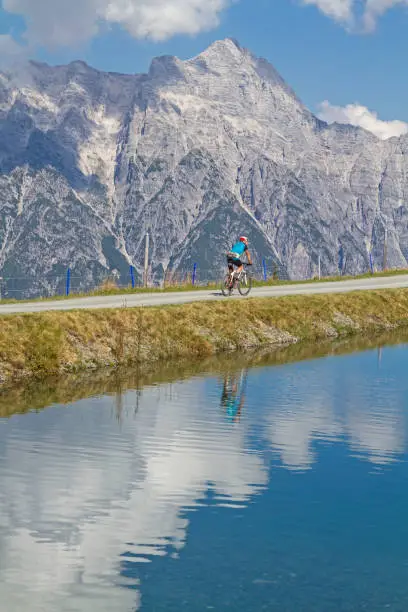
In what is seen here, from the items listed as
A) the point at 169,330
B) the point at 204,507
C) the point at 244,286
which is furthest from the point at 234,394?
the point at 244,286

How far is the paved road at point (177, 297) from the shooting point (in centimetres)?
4150

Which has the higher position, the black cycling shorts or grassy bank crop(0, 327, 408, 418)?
the black cycling shorts

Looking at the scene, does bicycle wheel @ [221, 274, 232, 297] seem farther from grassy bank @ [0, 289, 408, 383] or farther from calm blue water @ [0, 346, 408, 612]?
calm blue water @ [0, 346, 408, 612]

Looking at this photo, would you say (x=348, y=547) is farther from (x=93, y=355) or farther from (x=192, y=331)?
(x=192, y=331)

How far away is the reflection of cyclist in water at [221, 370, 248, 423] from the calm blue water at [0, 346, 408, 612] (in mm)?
158

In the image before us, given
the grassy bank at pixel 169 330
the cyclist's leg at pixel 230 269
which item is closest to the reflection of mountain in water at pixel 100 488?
the grassy bank at pixel 169 330

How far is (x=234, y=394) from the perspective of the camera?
28.0 meters

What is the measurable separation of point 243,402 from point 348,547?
12.7m

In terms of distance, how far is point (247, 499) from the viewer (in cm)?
1633

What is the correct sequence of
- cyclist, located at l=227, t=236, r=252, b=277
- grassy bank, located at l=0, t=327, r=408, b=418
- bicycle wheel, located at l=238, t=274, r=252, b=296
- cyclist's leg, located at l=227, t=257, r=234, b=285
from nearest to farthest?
1. grassy bank, located at l=0, t=327, r=408, b=418
2. cyclist, located at l=227, t=236, r=252, b=277
3. cyclist's leg, located at l=227, t=257, r=234, b=285
4. bicycle wheel, located at l=238, t=274, r=252, b=296

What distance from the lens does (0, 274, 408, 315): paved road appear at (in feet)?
136

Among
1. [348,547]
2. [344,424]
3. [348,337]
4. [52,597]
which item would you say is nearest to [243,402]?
[344,424]

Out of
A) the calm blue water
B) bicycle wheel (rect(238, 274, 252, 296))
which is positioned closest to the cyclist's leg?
bicycle wheel (rect(238, 274, 252, 296))

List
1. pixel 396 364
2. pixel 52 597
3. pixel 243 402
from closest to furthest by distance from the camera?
1. pixel 52 597
2. pixel 243 402
3. pixel 396 364
